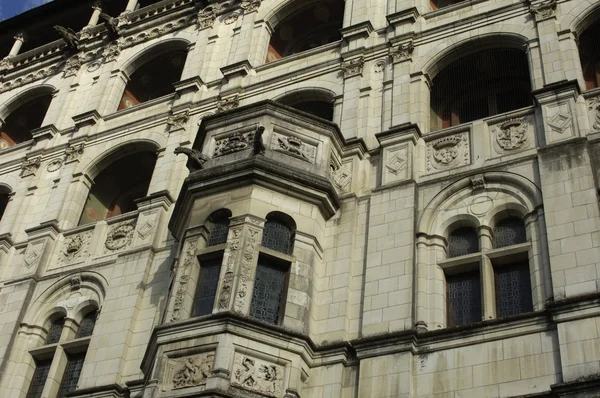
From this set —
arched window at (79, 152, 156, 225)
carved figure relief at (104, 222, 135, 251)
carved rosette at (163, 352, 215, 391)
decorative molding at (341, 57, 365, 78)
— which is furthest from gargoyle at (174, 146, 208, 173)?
arched window at (79, 152, 156, 225)

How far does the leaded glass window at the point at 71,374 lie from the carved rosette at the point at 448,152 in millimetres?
9690

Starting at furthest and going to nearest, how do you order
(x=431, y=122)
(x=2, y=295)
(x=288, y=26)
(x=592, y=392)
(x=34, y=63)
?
(x=34, y=63) → (x=288, y=26) → (x=2, y=295) → (x=431, y=122) → (x=592, y=392)

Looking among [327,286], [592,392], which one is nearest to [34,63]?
[327,286]

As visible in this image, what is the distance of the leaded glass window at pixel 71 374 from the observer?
20.5m

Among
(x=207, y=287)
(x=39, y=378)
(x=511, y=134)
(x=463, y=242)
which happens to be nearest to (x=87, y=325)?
(x=39, y=378)

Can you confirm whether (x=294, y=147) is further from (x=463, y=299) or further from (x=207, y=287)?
(x=463, y=299)

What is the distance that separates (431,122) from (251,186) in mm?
5592

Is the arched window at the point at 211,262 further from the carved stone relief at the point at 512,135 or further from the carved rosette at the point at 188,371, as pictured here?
the carved stone relief at the point at 512,135

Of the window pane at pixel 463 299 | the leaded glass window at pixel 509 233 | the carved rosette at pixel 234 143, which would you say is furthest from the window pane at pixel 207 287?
the leaded glass window at pixel 509 233

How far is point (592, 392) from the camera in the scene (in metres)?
13.6

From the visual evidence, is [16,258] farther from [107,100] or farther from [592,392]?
[592,392]

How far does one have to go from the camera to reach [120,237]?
74.7 feet

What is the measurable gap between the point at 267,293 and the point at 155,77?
15059 millimetres

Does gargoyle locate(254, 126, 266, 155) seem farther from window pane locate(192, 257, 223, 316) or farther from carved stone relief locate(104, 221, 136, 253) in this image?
carved stone relief locate(104, 221, 136, 253)
